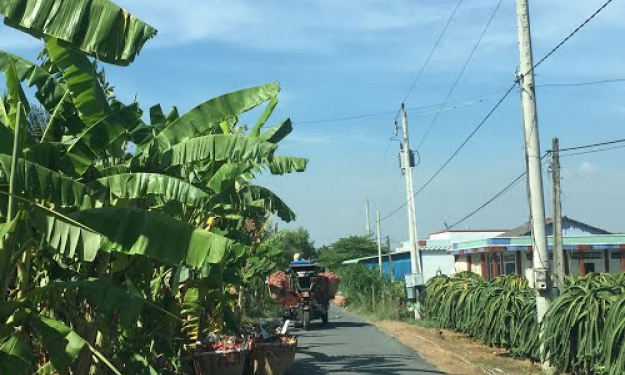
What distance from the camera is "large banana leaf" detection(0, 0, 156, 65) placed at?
598 centimetres

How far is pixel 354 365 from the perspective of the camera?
55.4 feet

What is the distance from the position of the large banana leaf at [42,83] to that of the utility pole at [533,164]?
9913mm

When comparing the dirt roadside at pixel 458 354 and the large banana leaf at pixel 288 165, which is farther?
the dirt roadside at pixel 458 354

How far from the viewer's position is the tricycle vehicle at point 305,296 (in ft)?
95.3

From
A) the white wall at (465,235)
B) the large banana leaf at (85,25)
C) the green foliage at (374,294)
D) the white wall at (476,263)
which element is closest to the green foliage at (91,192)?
the large banana leaf at (85,25)

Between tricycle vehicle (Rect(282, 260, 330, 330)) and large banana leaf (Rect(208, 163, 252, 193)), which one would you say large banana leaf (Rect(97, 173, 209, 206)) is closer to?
large banana leaf (Rect(208, 163, 252, 193))

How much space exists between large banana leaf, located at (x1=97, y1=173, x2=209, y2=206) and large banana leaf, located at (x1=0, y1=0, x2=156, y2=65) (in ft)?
5.40

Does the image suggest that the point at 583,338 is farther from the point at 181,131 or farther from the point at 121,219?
the point at 121,219

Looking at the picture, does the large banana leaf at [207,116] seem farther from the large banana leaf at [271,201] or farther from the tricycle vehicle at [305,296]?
the tricycle vehicle at [305,296]

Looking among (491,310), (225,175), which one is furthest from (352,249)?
(225,175)

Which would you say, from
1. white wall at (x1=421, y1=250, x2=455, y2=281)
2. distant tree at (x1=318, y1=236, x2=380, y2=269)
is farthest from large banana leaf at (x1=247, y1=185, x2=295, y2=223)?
distant tree at (x1=318, y1=236, x2=380, y2=269)

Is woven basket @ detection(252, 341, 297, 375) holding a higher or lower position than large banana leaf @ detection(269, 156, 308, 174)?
lower

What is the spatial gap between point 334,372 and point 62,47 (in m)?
10.2

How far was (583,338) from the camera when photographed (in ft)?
43.6
